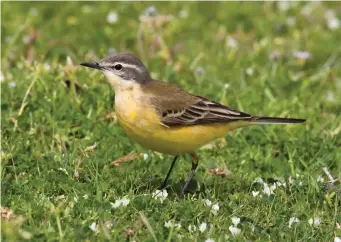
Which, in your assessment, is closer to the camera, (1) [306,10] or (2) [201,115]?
(2) [201,115]

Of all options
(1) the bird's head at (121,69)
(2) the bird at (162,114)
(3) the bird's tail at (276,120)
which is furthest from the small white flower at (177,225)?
(3) the bird's tail at (276,120)

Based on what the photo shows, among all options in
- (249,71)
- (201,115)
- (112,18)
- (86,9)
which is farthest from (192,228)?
(86,9)

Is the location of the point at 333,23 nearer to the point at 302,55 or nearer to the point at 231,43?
the point at 231,43

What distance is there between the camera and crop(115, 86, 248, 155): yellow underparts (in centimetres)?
797

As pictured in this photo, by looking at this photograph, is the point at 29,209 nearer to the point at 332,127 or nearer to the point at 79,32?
the point at 332,127

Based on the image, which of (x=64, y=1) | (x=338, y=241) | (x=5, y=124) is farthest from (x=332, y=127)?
(x=64, y=1)

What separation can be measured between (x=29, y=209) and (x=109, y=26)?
21.2 ft

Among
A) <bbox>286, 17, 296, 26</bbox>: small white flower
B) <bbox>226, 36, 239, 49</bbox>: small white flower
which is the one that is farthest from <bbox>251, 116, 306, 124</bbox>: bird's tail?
<bbox>286, 17, 296, 26</bbox>: small white flower

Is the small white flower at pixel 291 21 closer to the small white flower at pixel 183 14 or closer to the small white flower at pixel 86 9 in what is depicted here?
the small white flower at pixel 183 14

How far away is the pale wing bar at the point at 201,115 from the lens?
820 centimetres

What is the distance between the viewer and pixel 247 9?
1387 cm

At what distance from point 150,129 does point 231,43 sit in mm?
5005

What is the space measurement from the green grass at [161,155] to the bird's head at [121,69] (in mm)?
816

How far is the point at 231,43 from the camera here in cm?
1270
